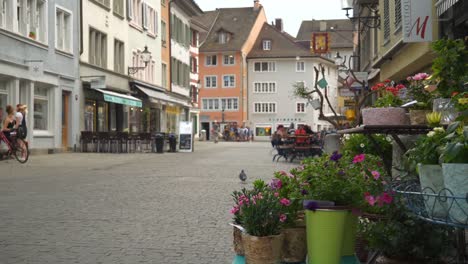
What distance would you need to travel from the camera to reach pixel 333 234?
3.92 m

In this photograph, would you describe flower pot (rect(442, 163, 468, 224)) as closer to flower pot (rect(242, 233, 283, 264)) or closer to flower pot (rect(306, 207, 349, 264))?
flower pot (rect(306, 207, 349, 264))

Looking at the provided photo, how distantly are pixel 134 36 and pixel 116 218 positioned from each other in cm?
3064

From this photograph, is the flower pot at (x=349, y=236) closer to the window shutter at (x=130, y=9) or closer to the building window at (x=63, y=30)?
the building window at (x=63, y=30)

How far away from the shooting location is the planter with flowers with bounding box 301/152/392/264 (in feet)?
12.9

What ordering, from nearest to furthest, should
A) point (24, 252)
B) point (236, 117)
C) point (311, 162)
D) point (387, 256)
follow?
point (387, 256) → point (311, 162) → point (24, 252) → point (236, 117)

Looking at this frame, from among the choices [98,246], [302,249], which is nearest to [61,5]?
[98,246]

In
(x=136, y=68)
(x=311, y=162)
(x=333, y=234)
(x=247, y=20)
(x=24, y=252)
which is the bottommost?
(x=24, y=252)

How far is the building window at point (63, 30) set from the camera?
88.9 feet

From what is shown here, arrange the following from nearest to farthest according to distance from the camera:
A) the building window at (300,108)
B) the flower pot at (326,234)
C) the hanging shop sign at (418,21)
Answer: the flower pot at (326,234) < the hanging shop sign at (418,21) < the building window at (300,108)

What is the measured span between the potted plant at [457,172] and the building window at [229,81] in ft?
258

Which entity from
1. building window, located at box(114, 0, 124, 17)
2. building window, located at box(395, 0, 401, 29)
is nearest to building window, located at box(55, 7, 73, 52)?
building window, located at box(114, 0, 124, 17)

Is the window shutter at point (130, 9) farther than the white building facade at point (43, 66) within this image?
Yes

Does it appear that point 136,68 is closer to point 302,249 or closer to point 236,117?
point 302,249

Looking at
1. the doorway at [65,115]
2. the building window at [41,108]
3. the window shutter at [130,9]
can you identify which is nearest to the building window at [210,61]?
the window shutter at [130,9]
